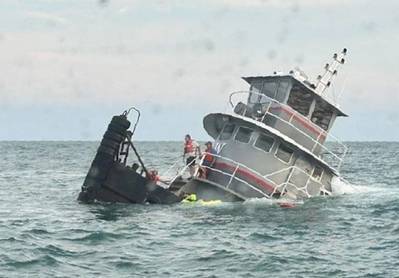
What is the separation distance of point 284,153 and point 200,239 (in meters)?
8.39

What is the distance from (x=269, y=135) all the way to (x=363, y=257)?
9623 millimetres

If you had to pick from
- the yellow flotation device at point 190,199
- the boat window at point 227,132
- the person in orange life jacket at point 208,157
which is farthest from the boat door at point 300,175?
the yellow flotation device at point 190,199

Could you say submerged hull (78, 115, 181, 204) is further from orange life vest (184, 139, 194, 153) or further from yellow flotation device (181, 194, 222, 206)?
orange life vest (184, 139, 194, 153)

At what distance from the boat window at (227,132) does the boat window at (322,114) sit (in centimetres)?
322

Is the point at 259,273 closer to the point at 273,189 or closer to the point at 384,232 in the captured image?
the point at 384,232

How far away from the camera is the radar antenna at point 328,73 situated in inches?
1128

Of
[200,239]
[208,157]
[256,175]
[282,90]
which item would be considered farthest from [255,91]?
[200,239]

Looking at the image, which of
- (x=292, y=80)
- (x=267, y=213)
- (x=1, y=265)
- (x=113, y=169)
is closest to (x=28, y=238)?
(x=1, y=265)

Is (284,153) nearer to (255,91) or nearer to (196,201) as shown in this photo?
(255,91)

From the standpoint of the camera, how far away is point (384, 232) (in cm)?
2211

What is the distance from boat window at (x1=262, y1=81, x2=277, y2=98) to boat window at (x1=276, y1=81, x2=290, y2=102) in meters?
0.22

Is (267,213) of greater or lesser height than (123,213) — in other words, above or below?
above

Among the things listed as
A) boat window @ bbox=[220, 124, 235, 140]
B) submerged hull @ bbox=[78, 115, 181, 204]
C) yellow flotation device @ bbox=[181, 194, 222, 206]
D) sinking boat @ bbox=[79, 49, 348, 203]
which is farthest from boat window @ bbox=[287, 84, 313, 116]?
submerged hull @ bbox=[78, 115, 181, 204]

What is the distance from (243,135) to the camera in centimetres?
2800
